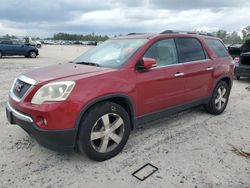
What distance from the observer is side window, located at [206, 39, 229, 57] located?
508 cm

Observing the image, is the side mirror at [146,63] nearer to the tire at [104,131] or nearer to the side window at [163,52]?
the side window at [163,52]

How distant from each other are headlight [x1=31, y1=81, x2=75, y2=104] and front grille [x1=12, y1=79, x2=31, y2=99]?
0.27 meters

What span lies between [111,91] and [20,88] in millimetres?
1225

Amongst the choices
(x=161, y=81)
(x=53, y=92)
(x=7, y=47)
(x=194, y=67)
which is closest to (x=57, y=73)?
(x=53, y=92)

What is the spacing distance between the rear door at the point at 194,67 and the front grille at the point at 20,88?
255 centimetres

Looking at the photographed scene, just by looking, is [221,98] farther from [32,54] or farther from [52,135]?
[32,54]

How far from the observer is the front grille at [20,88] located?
3.14 metres

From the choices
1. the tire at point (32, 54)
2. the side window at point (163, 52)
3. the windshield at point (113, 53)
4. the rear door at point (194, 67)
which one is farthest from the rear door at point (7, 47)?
the side window at point (163, 52)

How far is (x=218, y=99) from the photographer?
17.4ft

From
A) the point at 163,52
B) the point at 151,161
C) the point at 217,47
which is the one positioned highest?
the point at 217,47

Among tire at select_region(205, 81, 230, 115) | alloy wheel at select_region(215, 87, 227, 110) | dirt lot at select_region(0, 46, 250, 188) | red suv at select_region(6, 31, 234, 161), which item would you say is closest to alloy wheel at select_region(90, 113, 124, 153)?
red suv at select_region(6, 31, 234, 161)

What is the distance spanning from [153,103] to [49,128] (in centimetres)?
168

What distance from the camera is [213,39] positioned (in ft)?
17.3

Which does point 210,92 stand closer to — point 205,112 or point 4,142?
point 205,112
